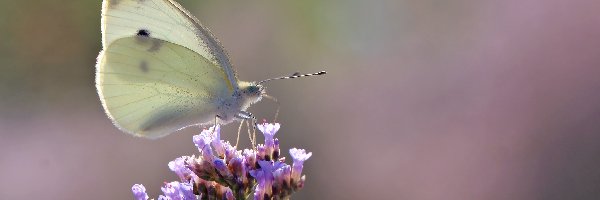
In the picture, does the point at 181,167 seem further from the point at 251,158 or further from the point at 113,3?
the point at 113,3

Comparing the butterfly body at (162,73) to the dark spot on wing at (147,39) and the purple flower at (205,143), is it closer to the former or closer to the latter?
the dark spot on wing at (147,39)

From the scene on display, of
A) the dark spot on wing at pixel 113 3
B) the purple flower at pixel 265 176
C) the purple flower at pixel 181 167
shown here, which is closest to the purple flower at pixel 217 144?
the purple flower at pixel 181 167

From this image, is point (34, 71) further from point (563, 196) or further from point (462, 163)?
point (563, 196)

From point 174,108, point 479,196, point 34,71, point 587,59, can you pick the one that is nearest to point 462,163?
point 479,196

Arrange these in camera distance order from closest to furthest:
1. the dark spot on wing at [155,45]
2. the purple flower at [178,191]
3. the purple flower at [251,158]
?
1. the purple flower at [178,191]
2. the purple flower at [251,158]
3. the dark spot on wing at [155,45]

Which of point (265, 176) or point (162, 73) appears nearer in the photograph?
point (265, 176)

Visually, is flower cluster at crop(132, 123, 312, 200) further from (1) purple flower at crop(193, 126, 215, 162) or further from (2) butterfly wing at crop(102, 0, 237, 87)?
(2) butterfly wing at crop(102, 0, 237, 87)

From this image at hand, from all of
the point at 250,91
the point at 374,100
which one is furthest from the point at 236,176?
the point at 374,100
